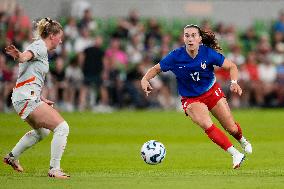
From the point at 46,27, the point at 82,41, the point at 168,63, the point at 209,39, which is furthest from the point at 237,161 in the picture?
the point at 82,41

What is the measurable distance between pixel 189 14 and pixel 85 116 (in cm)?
1044

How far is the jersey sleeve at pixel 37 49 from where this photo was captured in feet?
43.5

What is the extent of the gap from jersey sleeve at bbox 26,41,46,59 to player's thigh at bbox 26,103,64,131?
76cm

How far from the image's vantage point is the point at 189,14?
3716 centimetres

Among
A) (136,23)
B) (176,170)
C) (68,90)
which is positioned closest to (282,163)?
(176,170)

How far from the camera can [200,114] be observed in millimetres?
14797

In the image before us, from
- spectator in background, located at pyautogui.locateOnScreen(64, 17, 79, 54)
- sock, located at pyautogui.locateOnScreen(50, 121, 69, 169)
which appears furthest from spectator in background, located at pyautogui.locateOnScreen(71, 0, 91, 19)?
sock, located at pyautogui.locateOnScreen(50, 121, 69, 169)

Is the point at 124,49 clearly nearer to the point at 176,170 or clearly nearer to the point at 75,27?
the point at 75,27

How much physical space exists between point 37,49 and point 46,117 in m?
1.03

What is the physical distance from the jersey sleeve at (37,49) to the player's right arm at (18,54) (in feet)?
0.30

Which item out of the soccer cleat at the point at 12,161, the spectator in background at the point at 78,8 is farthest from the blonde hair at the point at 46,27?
the spectator in background at the point at 78,8

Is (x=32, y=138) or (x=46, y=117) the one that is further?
(x=32, y=138)

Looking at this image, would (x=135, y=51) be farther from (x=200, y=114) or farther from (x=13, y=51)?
(x=13, y=51)

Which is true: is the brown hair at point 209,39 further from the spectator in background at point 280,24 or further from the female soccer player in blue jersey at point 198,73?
the spectator in background at point 280,24
